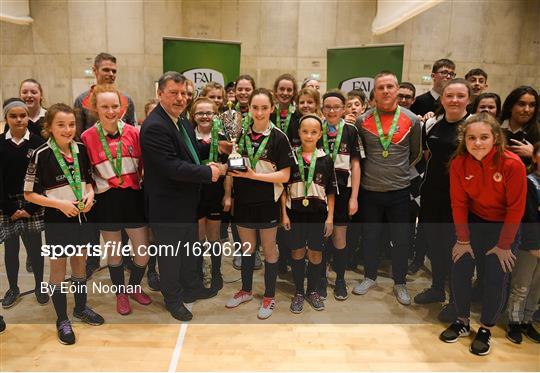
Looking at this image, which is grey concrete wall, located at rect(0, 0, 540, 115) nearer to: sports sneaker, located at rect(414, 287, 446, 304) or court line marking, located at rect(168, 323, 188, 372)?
sports sneaker, located at rect(414, 287, 446, 304)

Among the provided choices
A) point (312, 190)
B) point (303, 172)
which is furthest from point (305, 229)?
point (303, 172)

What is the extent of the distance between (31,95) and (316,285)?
3153 mm

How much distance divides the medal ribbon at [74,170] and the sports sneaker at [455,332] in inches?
114

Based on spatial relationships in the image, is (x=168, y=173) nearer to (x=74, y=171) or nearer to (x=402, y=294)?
(x=74, y=171)

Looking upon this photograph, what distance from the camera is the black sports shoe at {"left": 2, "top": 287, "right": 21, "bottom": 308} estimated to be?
3433 mm

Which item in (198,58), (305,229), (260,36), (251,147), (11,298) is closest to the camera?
(251,147)

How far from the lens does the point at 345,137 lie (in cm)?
355

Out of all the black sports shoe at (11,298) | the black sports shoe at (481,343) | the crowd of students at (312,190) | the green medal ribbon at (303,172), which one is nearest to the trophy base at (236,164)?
the crowd of students at (312,190)

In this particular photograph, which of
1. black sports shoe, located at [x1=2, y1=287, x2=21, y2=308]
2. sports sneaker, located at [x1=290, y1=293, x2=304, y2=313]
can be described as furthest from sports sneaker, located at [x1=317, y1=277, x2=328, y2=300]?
black sports shoe, located at [x1=2, y1=287, x2=21, y2=308]

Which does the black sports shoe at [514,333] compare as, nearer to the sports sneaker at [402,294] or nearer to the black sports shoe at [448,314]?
the black sports shoe at [448,314]

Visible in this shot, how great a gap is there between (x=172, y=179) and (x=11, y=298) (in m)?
1.86

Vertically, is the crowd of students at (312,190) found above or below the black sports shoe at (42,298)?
above

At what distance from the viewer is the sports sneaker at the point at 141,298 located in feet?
11.6

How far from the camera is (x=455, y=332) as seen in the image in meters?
3.08
